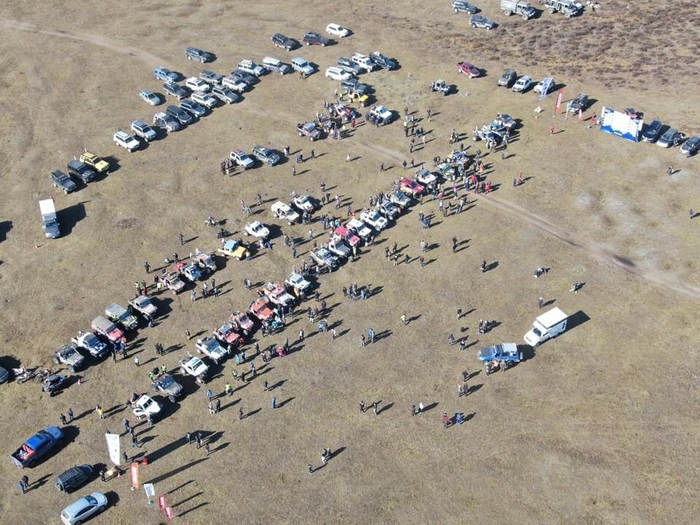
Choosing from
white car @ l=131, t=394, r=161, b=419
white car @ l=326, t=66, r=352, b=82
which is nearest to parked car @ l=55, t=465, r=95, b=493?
white car @ l=131, t=394, r=161, b=419

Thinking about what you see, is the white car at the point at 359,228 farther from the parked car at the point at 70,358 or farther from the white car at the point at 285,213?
the parked car at the point at 70,358

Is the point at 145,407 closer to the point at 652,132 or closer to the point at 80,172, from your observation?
the point at 80,172

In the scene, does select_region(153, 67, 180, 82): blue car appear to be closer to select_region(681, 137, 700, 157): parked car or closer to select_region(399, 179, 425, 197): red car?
select_region(399, 179, 425, 197): red car

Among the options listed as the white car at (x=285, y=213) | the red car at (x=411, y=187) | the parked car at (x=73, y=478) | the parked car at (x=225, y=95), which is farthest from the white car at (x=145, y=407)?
the parked car at (x=225, y=95)

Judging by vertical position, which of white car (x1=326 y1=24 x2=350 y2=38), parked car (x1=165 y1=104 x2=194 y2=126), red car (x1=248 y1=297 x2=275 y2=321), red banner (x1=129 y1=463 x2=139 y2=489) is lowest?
red banner (x1=129 y1=463 x2=139 y2=489)

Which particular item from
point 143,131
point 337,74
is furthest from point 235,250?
point 337,74

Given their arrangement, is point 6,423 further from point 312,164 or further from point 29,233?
point 312,164
